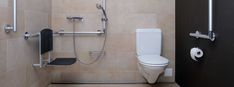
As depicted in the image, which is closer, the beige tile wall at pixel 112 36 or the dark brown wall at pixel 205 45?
the dark brown wall at pixel 205 45

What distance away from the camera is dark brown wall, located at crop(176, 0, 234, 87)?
5.76 feet

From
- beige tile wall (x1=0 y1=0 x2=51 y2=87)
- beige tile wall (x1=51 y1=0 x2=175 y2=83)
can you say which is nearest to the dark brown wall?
beige tile wall (x1=51 y1=0 x2=175 y2=83)

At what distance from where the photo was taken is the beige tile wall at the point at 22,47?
1.77 m

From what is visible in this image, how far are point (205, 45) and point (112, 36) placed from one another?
1.33m

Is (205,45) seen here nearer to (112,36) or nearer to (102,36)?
(112,36)

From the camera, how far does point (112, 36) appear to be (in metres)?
3.08

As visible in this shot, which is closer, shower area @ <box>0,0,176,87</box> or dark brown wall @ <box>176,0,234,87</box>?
dark brown wall @ <box>176,0,234,87</box>

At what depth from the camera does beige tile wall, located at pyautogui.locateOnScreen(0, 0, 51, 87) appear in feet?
5.81

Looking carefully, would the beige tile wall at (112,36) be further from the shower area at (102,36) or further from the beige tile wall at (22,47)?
the beige tile wall at (22,47)

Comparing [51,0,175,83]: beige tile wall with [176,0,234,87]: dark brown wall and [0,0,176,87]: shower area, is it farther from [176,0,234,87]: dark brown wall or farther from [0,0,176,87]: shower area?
[176,0,234,87]: dark brown wall

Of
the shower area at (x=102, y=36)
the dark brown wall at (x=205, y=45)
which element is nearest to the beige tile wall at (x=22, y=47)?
the shower area at (x=102, y=36)

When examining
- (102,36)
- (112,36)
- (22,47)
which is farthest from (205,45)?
(22,47)

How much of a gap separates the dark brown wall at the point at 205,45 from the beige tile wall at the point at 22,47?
178cm

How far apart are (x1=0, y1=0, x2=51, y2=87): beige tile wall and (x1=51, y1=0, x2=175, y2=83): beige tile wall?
29 cm
